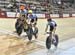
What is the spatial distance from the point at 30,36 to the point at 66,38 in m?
4.09

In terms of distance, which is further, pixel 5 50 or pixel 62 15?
pixel 62 15

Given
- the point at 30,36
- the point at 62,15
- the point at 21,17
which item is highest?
the point at 21,17

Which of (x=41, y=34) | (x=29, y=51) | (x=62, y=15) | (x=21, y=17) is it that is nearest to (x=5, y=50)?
(x=29, y=51)

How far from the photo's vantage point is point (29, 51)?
14.6 m

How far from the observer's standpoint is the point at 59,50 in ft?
51.3

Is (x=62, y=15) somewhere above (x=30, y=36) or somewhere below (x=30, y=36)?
below

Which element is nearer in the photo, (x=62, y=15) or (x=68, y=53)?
(x=68, y=53)

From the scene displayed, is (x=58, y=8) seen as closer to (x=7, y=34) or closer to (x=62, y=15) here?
(x=62, y=15)

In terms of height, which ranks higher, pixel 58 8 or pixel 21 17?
pixel 21 17

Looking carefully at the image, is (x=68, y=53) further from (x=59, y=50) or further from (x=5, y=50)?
(x=5, y=50)

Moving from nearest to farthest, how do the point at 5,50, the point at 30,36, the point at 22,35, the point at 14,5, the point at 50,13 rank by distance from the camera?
the point at 5,50
the point at 30,36
the point at 22,35
the point at 14,5
the point at 50,13

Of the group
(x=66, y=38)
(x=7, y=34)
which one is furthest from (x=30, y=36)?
(x=66, y=38)

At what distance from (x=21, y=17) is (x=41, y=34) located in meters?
3.37

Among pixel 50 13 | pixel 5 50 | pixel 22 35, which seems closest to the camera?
pixel 5 50
